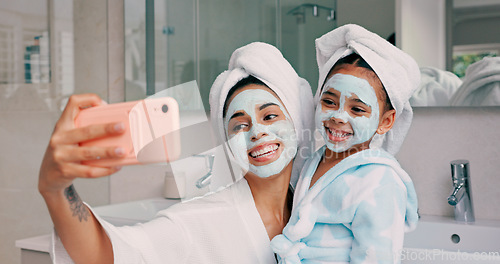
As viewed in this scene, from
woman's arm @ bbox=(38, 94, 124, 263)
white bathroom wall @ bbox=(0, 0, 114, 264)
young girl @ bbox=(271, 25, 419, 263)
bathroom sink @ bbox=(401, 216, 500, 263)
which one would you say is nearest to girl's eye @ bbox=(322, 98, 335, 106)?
young girl @ bbox=(271, 25, 419, 263)

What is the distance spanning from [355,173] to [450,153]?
0.69 m

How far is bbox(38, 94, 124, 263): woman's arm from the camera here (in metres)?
0.54

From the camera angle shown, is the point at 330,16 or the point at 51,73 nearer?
the point at 330,16

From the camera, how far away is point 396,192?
0.73m

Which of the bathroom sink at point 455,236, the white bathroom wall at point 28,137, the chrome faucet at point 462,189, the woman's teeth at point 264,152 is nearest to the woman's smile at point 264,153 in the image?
the woman's teeth at point 264,152

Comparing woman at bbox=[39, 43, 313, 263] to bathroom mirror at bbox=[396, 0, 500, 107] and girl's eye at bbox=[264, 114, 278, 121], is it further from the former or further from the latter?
bathroom mirror at bbox=[396, 0, 500, 107]

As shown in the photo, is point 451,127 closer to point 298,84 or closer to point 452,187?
point 452,187

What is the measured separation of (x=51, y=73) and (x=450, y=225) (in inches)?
53.0

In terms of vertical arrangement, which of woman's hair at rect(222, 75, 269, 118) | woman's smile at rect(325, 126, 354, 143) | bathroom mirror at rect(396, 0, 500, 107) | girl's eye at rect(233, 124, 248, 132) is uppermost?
bathroom mirror at rect(396, 0, 500, 107)

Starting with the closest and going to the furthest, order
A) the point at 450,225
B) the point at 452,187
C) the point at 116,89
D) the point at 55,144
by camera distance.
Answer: the point at 55,144 → the point at 450,225 → the point at 452,187 → the point at 116,89

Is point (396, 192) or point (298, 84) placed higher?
point (298, 84)

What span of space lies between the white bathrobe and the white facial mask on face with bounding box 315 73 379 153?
231 mm

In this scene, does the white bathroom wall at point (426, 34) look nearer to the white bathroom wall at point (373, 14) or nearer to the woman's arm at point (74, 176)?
the white bathroom wall at point (373, 14)

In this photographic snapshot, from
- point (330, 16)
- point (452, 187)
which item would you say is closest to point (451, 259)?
point (452, 187)
